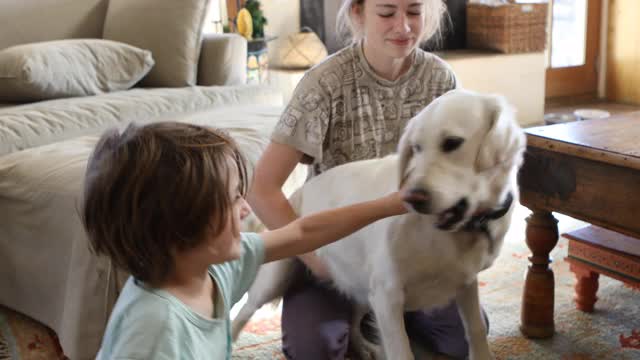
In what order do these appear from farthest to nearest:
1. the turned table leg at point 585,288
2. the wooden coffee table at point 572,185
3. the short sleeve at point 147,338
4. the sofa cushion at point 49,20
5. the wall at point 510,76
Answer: the wall at point 510,76 → the sofa cushion at point 49,20 → the turned table leg at point 585,288 → the wooden coffee table at point 572,185 → the short sleeve at point 147,338

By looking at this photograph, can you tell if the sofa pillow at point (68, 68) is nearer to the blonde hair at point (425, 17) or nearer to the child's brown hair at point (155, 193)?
the blonde hair at point (425, 17)

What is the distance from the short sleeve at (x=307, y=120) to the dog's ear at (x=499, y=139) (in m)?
0.42

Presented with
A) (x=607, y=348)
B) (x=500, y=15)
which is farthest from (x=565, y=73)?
(x=607, y=348)

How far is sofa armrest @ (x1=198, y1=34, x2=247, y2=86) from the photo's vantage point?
9.29 ft

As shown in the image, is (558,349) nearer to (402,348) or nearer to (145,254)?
(402,348)

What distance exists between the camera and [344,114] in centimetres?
148

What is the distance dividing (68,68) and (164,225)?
1.75 m

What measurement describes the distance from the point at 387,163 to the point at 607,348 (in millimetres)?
805

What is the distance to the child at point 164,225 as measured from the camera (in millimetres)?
850

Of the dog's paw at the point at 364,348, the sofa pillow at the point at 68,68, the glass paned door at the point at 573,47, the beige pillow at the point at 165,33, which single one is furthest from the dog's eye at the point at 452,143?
the glass paned door at the point at 573,47

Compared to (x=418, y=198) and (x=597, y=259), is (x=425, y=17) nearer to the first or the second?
(x=418, y=198)

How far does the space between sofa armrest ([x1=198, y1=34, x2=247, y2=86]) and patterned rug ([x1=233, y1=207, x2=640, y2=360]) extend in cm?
121

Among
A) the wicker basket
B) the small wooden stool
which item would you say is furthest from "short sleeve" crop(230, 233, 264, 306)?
the wicker basket

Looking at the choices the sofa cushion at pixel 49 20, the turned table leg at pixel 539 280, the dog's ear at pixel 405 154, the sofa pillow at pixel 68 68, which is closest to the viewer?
the dog's ear at pixel 405 154
